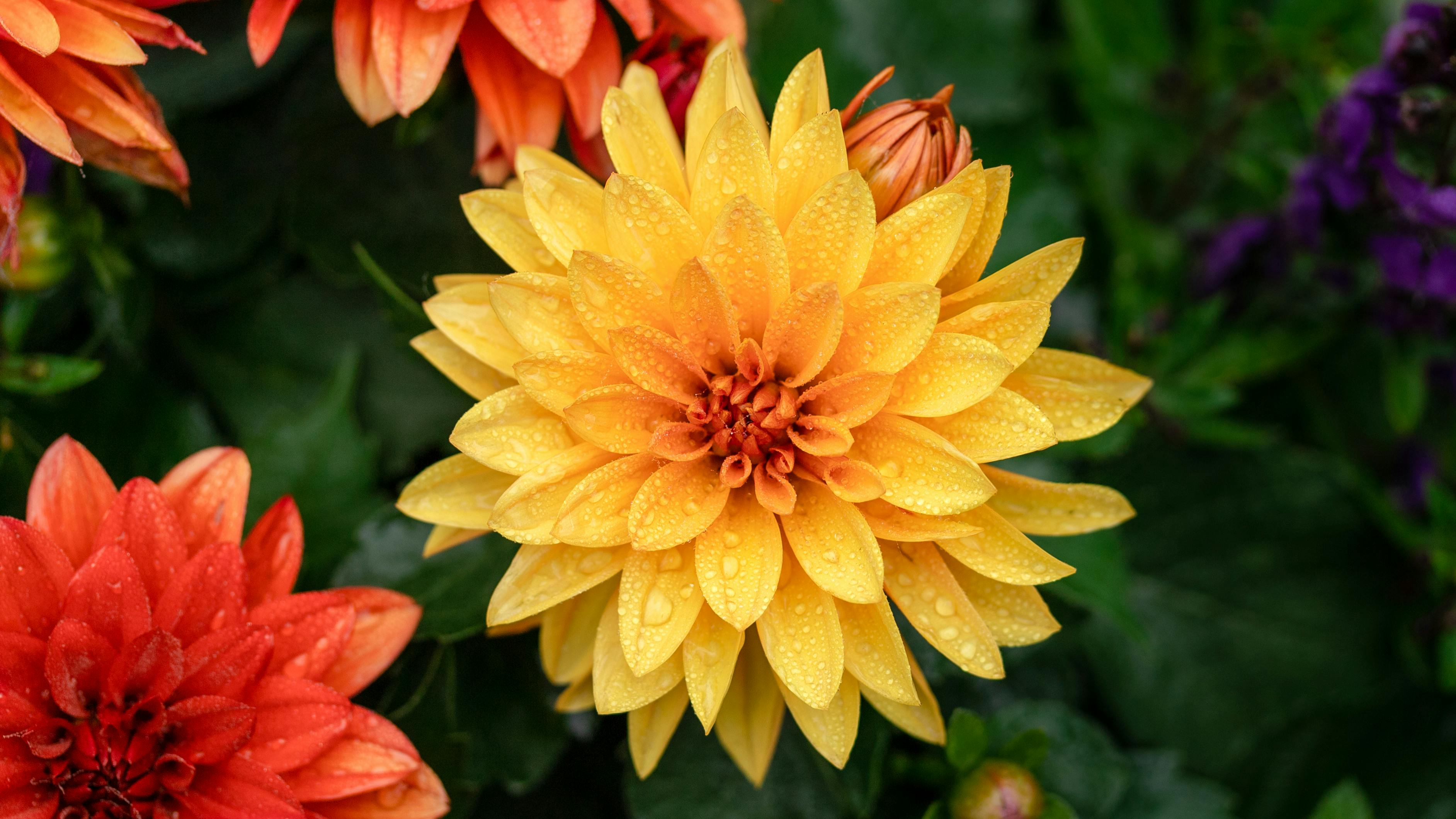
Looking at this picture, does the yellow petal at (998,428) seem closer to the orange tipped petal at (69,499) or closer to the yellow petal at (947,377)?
the yellow petal at (947,377)

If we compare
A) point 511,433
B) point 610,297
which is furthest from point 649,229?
point 511,433

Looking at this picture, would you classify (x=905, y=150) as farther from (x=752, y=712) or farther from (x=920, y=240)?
(x=752, y=712)

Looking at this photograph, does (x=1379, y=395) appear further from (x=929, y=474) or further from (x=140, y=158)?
(x=140, y=158)

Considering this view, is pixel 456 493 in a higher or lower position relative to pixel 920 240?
lower

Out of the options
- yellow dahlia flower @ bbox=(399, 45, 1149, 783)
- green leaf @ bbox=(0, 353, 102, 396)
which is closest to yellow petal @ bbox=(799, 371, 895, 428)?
yellow dahlia flower @ bbox=(399, 45, 1149, 783)

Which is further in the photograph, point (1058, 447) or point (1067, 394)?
Answer: point (1058, 447)

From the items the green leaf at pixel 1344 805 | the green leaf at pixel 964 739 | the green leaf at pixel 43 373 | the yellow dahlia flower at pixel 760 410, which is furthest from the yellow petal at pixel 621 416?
the green leaf at pixel 1344 805

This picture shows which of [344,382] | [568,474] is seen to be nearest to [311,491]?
[344,382]

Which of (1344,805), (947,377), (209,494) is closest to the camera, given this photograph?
(947,377)
